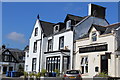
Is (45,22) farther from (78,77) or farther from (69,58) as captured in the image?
(78,77)

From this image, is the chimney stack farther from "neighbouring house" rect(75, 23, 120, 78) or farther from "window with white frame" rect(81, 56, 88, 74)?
"window with white frame" rect(81, 56, 88, 74)

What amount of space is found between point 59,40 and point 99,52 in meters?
8.61

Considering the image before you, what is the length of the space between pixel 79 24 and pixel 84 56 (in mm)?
5262

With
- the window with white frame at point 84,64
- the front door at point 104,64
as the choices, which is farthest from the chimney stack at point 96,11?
the front door at point 104,64

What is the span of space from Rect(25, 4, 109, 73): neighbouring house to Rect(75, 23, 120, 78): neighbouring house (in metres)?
1.53

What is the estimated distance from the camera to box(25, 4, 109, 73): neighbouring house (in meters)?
26.8

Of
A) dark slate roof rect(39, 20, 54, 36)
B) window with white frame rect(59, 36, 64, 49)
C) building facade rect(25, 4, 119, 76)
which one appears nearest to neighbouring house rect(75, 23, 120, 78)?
building facade rect(25, 4, 119, 76)

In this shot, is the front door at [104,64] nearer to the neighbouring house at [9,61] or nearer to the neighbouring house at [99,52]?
the neighbouring house at [99,52]

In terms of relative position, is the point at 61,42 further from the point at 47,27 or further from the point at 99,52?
the point at 99,52

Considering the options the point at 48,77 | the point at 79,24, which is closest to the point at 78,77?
the point at 48,77

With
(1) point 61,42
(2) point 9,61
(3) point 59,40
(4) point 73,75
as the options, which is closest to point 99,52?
(4) point 73,75

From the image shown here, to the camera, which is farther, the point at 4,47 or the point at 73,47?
the point at 4,47

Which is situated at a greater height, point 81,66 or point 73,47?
point 73,47

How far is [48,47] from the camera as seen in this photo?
1264 inches
